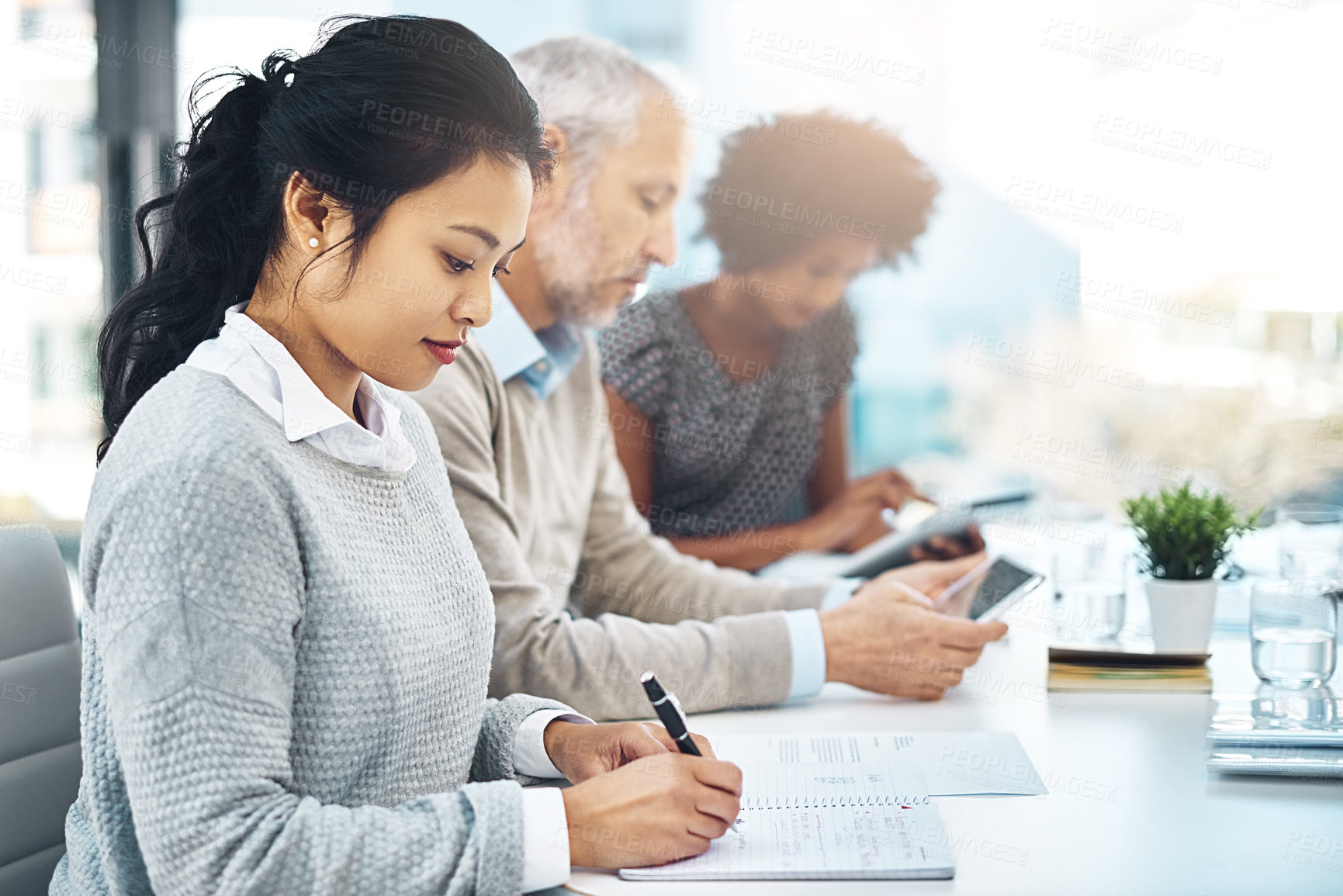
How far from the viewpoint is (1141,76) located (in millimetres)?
3732

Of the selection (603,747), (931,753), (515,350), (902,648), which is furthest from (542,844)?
(515,350)

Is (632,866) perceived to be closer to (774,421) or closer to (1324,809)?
(1324,809)

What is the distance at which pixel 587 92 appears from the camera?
1.58 m

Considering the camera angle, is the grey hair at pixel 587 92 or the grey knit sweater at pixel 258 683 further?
the grey hair at pixel 587 92

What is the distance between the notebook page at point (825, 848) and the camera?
0.81m

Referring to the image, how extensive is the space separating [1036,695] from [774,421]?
1195mm

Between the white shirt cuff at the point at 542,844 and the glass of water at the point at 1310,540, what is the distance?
1.10 m

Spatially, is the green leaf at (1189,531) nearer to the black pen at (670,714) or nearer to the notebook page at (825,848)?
the notebook page at (825,848)

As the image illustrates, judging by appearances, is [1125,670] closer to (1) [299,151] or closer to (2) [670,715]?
(2) [670,715]

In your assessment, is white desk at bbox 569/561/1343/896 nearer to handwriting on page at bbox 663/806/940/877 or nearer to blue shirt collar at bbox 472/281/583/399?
handwriting on page at bbox 663/806/940/877

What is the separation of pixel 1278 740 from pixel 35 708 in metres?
1.17

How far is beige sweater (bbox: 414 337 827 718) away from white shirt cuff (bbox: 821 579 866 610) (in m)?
0.01

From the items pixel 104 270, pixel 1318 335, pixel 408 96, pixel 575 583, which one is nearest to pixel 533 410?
pixel 575 583

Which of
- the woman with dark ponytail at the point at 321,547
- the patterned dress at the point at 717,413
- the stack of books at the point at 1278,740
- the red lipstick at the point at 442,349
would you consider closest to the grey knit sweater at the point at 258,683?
the woman with dark ponytail at the point at 321,547
